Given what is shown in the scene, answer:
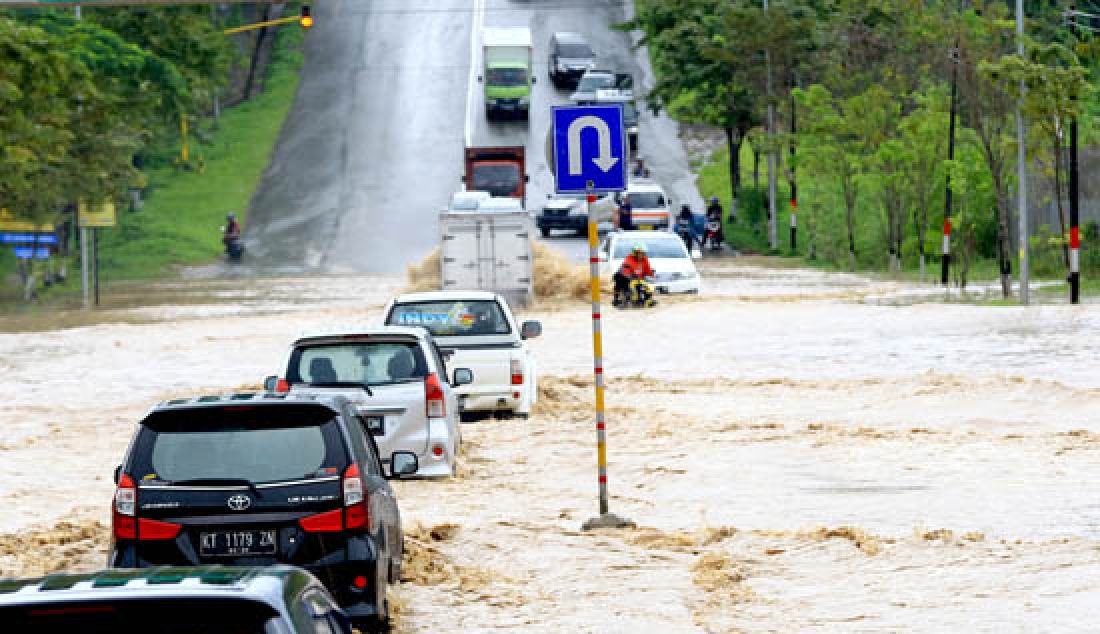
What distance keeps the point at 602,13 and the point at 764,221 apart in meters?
28.2

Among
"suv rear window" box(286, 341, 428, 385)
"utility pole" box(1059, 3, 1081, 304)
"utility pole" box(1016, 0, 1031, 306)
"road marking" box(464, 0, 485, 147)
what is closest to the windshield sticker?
"suv rear window" box(286, 341, 428, 385)

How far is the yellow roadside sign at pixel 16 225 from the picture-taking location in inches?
1803

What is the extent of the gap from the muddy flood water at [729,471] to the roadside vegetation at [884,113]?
5.15m

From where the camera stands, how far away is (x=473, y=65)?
81.0 meters

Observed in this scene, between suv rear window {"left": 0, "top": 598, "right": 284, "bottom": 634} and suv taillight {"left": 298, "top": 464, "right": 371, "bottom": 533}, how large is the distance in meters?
4.66

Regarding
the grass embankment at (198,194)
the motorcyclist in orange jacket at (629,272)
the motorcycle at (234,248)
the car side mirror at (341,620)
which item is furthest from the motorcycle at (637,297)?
the car side mirror at (341,620)

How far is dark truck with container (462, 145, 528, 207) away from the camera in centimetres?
6069

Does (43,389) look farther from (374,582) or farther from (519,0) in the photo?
(519,0)

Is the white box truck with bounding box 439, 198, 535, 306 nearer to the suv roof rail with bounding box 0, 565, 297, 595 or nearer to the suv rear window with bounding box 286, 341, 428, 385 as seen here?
the suv rear window with bounding box 286, 341, 428, 385

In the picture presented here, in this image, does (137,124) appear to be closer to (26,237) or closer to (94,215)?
(26,237)

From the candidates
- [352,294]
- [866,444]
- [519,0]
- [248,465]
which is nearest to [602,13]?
[519,0]

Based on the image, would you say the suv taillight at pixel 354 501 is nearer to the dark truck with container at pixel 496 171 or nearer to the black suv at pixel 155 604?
the black suv at pixel 155 604

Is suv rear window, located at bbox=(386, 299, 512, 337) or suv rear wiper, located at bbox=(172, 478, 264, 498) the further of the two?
suv rear window, located at bbox=(386, 299, 512, 337)

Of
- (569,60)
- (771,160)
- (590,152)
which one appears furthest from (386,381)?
(569,60)
